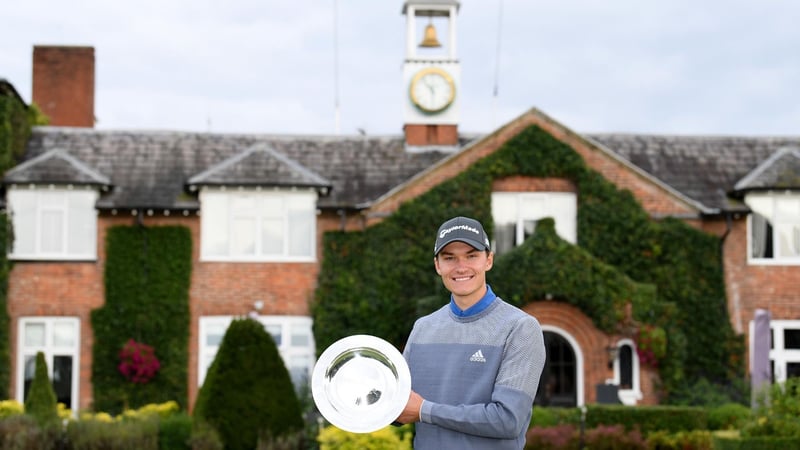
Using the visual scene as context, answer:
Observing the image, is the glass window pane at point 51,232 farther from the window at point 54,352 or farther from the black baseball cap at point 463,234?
the black baseball cap at point 463,234

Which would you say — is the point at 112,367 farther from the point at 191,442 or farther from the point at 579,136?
the point at 579,136

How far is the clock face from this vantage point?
24453 millimetres

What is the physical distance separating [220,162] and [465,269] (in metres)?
19.6

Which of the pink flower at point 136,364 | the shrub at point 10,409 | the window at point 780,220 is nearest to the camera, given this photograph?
the shrub at point 10,409

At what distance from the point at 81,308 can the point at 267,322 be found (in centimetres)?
358

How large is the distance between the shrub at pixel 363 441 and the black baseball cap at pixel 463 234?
888cm

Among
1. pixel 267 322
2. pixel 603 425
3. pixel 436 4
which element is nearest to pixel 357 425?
pixel 603 425

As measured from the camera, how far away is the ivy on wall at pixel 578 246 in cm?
2202

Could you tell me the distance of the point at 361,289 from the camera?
72.8 feet

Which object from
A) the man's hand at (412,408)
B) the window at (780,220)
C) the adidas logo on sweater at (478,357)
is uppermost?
the window at (780,220)

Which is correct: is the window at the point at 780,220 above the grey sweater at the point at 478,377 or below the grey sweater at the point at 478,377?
above

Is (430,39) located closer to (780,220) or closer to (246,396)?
(780,220)

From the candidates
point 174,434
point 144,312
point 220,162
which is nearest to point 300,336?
point 144,312

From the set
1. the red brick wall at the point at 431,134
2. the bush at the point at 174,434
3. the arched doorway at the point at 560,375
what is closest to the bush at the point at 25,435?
the bush at the point at 174,434
